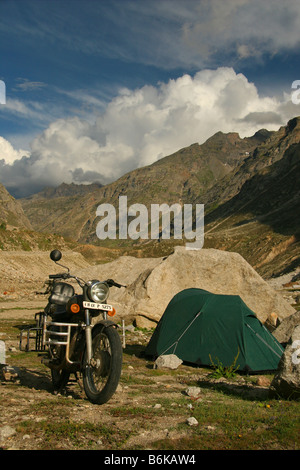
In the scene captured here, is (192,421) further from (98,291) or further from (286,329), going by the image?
(286,329)

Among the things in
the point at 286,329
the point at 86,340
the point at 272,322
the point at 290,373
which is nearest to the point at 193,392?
the point at 290,373

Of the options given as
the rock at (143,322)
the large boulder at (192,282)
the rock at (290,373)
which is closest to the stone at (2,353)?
the large boulder at (192,282)

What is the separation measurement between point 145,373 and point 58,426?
594cm

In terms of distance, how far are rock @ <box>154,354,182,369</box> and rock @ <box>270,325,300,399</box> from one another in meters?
4.85

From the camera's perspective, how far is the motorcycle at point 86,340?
6746 millimetres

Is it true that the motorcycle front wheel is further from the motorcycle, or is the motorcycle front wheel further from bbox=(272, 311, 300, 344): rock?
bbox=(272, 311, 300, 344): rock

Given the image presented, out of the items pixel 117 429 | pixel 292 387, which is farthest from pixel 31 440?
pixel 292 387

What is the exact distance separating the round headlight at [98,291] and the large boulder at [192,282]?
505 inches

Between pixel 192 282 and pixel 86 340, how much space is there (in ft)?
46.7

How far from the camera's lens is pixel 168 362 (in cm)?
1226

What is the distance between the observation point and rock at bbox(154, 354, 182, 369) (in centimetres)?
1219

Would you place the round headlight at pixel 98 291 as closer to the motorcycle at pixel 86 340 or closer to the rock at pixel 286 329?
the motorcycle at pixel 86 340

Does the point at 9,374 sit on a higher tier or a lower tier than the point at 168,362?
higher

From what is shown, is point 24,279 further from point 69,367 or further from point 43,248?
point 69,367
